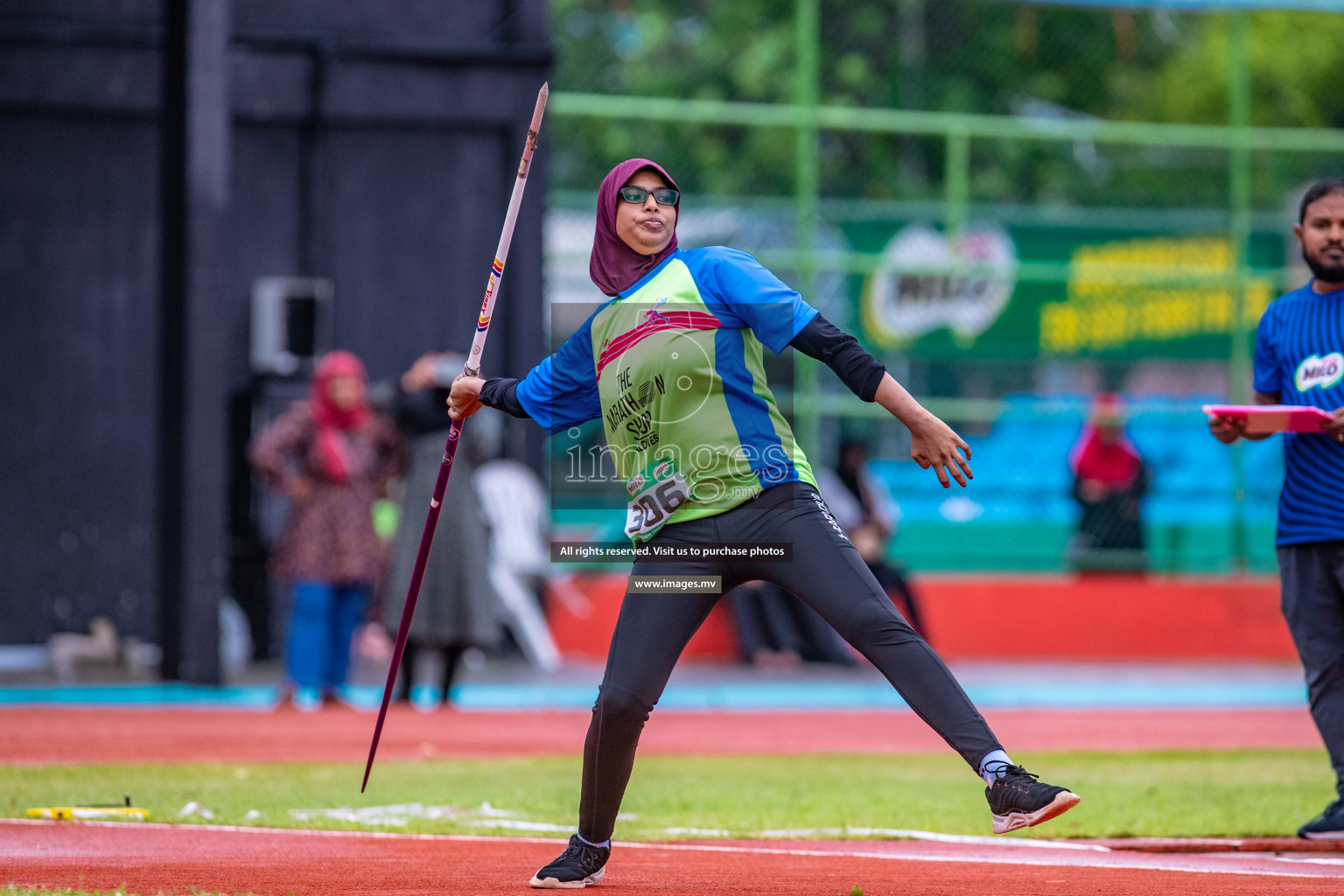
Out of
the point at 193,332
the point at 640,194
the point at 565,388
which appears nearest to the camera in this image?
the point at 640,194

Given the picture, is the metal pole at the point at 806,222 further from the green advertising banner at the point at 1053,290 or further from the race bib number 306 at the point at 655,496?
the race bib number 306 at the point at 655,496

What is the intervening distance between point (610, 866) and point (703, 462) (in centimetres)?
153

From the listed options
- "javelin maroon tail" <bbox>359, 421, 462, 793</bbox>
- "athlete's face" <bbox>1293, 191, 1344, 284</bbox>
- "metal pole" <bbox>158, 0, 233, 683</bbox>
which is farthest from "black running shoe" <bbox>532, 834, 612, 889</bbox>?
"metal pole" <bbox>158, 0, 233, 683</bbox>

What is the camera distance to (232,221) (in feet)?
49.8

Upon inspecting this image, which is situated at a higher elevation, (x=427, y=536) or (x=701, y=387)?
(x=701, y=387)

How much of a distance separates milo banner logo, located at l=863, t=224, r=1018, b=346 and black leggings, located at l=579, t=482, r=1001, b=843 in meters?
11.0

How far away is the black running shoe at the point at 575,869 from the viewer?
536cm

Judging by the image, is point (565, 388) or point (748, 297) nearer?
point (748, 297)

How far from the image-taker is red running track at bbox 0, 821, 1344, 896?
5422 mm

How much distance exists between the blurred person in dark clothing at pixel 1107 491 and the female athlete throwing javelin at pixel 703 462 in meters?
11.2

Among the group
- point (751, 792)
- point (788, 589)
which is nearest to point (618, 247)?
point (788, 589)

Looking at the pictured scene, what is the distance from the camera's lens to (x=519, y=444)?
15.4 m

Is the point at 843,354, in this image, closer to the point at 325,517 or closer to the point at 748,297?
the point at 748,297

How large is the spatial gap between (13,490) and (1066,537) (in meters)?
8.97
